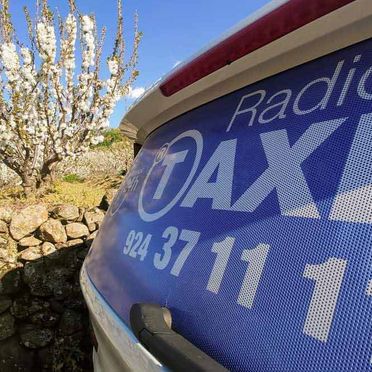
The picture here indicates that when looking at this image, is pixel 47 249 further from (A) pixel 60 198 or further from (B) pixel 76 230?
(A) pixel 60 198

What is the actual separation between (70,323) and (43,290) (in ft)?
1.45

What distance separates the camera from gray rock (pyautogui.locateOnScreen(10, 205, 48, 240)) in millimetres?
4992

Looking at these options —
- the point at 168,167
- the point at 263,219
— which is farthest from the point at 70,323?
the point at 263,219

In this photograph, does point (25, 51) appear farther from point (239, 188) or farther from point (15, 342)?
point (239, 188)

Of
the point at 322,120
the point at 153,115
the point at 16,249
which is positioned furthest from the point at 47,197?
the point at 322,120

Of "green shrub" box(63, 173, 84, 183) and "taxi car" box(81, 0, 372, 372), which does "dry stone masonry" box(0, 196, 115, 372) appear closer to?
"taxi car" box(81, 0, 372, 372)

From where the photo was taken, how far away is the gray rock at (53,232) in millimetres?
4965

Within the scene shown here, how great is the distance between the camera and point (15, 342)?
4176 millimetres

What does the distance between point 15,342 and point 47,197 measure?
2775 millimetres

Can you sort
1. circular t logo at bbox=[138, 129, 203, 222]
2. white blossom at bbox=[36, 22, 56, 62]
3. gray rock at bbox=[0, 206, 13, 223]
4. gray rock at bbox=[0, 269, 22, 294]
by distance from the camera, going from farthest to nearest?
white blossom at bbox=[36, 22, 56, 62], gray rock at bbox=[0, 206, 13, 223], gray rock at bbox=[0, 269, 22, 294], circular t logo at bbox=[138, 129, 203, 222]

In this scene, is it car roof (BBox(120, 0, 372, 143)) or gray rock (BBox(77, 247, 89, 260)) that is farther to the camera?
gray rock (BBox(77, 247, 89, 260))

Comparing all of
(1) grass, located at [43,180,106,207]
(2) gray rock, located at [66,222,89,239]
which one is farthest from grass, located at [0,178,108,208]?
(2) gray rock, located at [66,222,89,239]

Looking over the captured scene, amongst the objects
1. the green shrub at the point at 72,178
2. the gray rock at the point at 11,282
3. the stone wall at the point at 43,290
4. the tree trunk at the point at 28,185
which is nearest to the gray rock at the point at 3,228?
the stone wall at the point at 43,290

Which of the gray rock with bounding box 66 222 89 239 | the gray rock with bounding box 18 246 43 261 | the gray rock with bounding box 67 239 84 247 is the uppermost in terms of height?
the gray rock with bounding box 66 222 89 239
